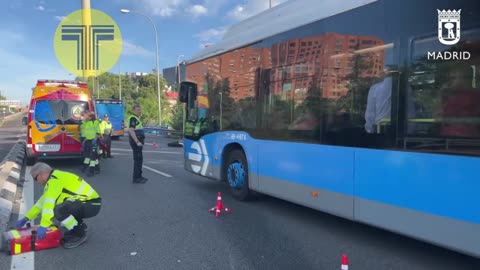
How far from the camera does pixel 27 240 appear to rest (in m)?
→ 4.59

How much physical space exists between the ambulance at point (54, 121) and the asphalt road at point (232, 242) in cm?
528

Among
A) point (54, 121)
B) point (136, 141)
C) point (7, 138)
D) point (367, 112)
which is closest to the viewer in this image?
point (367, 112)

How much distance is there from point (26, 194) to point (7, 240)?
376cm

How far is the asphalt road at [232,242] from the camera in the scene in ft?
14.1

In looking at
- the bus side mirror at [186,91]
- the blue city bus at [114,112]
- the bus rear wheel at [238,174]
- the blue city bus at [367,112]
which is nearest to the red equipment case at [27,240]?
the blue city bus at [367,112]

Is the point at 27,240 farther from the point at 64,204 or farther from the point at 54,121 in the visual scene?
the point at 54,121

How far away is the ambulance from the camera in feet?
38.1

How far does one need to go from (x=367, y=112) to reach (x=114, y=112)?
2477 cm

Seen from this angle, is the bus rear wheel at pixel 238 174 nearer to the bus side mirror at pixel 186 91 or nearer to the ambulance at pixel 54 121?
the bus side mirror at pixel 186 91

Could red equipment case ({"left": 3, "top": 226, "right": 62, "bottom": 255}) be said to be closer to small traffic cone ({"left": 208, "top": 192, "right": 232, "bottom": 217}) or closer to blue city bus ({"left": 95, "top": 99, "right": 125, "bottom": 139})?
small traffic cone ({"left": 208, "top": 192, "right": 232, "bottom": 217})

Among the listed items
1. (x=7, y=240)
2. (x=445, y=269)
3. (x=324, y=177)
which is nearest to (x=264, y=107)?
(x=324, y=177)

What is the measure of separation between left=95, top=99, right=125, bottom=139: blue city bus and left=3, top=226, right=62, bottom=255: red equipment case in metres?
22.5

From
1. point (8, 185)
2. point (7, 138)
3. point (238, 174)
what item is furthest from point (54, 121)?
point (7, 138)

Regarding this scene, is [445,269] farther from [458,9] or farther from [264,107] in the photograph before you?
[264,107]
